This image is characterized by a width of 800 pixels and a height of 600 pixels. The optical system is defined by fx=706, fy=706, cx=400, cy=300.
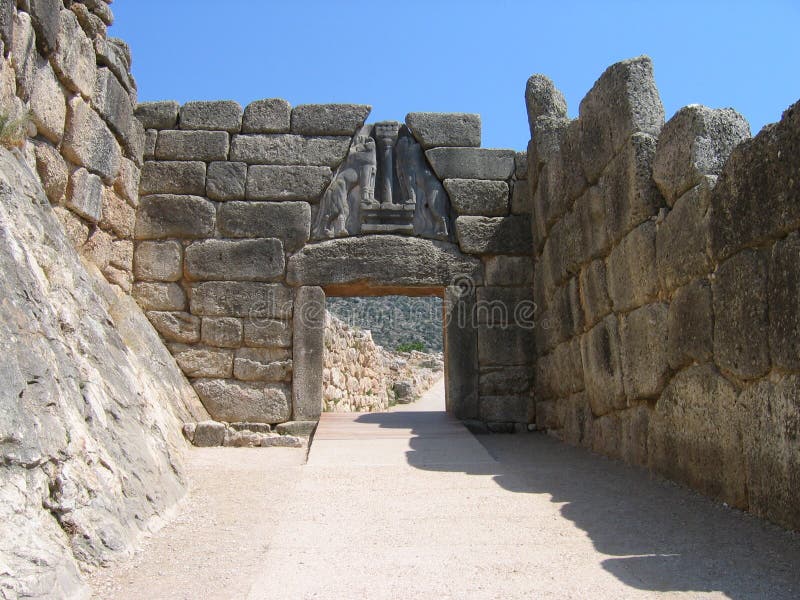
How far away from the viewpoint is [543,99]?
6.90 m

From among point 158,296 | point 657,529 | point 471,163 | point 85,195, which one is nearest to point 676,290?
point 657,529

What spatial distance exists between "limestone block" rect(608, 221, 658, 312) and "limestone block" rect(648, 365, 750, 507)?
2.13 ft

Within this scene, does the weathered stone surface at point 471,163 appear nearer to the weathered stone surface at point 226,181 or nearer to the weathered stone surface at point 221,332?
the weathered stone surface at point 226,181

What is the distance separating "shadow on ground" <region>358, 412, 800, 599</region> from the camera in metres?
2.58

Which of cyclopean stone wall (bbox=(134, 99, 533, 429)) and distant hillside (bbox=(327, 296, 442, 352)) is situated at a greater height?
distant hillside (bbox=(327, 296, 442, 352))

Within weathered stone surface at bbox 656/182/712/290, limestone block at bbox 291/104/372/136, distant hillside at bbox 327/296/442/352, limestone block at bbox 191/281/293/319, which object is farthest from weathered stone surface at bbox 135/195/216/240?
distant hillside at bbox 327/296/442/352

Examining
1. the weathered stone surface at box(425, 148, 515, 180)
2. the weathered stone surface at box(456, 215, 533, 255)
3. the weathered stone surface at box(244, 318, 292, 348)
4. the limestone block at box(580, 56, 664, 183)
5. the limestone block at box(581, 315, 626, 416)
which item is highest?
the weathered stone surface at box(425, 148, 515, 180)

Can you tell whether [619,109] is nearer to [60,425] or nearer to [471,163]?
[471,163]

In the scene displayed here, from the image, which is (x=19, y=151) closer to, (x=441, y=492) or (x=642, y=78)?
(x=441, y=492)

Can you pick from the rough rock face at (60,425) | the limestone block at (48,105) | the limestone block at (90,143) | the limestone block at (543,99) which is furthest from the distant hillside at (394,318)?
the rough rock face at (60,425)

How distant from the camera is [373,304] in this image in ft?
102

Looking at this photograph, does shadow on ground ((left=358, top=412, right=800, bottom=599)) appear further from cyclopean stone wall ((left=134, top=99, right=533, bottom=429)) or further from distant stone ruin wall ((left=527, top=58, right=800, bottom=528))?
cyclopean stone wall ((left=134, top=99, right=533, bottom=429))

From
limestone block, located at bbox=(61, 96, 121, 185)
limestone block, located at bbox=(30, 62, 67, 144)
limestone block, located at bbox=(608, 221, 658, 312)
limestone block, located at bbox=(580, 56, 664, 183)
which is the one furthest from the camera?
limestone block, located at bbox=(61, 96, 121, 185)

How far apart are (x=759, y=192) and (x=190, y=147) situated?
5449 millimetres
